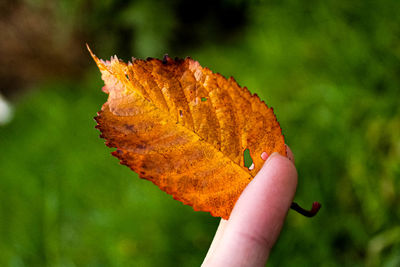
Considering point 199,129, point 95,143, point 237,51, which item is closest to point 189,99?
point 199,129

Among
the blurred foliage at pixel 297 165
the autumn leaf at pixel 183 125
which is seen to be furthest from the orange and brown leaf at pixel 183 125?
the blurred foliage at pixel 297 165

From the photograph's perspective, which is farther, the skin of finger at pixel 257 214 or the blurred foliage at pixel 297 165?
the blurred foliage at pixel 297 165

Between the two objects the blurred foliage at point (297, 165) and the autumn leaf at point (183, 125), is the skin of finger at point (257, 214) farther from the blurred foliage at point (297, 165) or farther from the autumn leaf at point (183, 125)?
the blurred foliage at point (297, 165)

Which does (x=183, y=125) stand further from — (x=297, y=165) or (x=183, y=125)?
(x=297, y=165)

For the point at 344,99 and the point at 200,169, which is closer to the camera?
the point at 200,169

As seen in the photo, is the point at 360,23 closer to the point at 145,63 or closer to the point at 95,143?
the point at 145,63

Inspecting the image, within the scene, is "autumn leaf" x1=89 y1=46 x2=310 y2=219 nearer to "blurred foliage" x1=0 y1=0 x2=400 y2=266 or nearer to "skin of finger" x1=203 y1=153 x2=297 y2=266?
"skin of finger" x1=203 y1=153 x2=297 y2=266

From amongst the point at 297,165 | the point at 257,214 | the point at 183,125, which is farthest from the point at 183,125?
the point at 297,165
